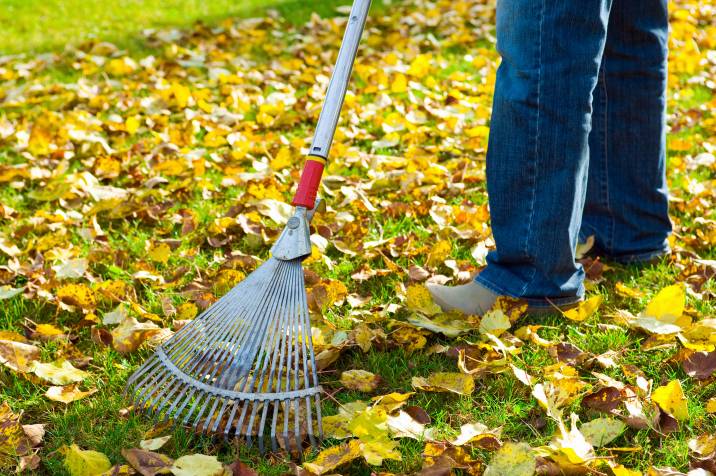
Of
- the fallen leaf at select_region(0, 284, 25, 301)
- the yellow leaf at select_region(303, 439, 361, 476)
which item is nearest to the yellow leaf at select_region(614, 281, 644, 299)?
the yellow leaf at select_region(303, 439, 361, 476)

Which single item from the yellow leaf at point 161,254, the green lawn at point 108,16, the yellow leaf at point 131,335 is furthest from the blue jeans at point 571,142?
the green lawn at point 108,16

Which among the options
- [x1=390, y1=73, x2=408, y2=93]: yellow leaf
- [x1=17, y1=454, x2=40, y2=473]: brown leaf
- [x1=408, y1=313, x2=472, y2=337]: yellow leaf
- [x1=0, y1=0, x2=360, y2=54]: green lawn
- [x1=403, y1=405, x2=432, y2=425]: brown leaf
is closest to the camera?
[x1=17, y1=454, x2=40, y2=473]: brown leaf

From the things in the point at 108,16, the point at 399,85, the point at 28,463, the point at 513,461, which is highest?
the point at 108,16

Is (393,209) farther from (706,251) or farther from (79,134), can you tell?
(79,134)

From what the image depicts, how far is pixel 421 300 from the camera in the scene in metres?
2.17

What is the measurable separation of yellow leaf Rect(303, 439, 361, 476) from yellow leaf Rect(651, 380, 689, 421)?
0.67m

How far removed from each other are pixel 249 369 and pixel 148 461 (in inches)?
11.4

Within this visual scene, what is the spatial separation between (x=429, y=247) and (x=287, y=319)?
89cm

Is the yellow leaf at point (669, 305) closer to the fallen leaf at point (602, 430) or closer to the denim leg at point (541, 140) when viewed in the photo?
the denim leg at point (541, 140)

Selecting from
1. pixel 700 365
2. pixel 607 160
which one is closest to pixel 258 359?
pixel 700 365

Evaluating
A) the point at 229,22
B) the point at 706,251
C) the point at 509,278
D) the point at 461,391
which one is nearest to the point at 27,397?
the point at 461,391

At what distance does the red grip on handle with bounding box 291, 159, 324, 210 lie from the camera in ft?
6.35

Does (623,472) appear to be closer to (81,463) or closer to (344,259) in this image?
(81,463)

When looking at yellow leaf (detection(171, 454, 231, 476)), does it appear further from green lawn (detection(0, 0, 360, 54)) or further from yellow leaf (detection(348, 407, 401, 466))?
green lawn (detection(0, 0, 360, 54))
